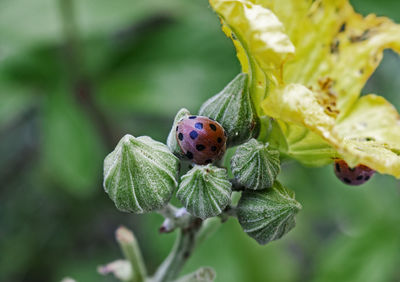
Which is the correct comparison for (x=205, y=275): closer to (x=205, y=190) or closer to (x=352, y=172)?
(x=205, y=190)

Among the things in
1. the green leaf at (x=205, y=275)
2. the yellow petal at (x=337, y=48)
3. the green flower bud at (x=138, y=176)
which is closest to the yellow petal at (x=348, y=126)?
the yellow petal at (x=337, y=48)

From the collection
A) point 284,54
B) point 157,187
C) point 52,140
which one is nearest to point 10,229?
point 52,140

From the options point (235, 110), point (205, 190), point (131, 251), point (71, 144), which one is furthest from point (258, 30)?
point (71, 144)

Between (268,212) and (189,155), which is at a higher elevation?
(189,155)

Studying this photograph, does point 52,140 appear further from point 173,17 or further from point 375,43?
point 375,43

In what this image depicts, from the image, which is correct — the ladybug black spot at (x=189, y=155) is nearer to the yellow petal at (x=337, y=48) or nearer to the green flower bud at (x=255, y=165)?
the green flower bud at (x=255, y=165)

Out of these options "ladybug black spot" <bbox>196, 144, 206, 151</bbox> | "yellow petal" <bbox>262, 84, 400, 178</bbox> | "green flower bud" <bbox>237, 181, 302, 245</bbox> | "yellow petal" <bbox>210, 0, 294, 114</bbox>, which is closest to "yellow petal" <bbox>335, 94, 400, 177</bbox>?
"yellow petal" <bbox>262, 84, 400, 178</bbox>

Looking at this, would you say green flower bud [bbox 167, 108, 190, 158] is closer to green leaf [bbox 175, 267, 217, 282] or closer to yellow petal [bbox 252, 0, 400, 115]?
green leaf [bbox 175, 267, 217, 282]
